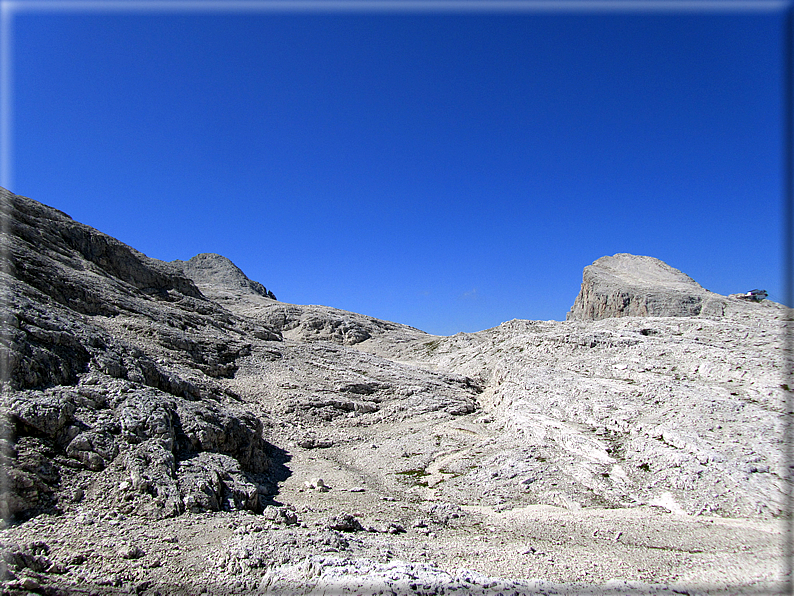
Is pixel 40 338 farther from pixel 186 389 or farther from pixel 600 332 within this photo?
pixel 600 332

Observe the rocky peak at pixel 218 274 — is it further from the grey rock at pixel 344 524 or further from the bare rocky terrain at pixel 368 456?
the grey rock at pixel 344 524

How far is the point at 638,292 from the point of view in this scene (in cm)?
7994

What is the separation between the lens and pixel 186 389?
31.0 m

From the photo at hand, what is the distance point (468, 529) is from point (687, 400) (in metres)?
20.3

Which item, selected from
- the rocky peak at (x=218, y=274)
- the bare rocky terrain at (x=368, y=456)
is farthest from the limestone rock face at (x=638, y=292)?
the rocky peak at (x=218, y=274)

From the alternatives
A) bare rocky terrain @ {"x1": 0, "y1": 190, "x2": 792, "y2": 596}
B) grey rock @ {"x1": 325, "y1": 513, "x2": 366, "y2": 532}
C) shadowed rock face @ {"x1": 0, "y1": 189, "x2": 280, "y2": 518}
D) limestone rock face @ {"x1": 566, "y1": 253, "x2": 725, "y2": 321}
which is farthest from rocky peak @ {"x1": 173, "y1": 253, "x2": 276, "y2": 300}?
grey rock @ {"x1": 325, "y1": 513, "x2": 366, "y2": 532}

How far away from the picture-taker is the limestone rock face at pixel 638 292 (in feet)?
240

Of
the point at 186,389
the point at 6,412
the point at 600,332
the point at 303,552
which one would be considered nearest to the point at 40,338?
the point at 6,412

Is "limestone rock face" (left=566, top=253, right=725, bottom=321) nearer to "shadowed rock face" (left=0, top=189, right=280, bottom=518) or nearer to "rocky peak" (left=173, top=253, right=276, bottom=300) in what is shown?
"shadowed rock face" (left=0, top=189, right=280, bottom=518)

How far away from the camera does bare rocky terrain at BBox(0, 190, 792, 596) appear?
13227 mm

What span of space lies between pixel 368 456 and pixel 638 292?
69.0 metres

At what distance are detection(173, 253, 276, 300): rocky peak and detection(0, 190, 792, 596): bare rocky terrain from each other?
4038 inches

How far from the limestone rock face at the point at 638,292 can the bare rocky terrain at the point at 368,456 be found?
101 ft

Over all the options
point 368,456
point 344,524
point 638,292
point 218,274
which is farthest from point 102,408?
point 218,274
